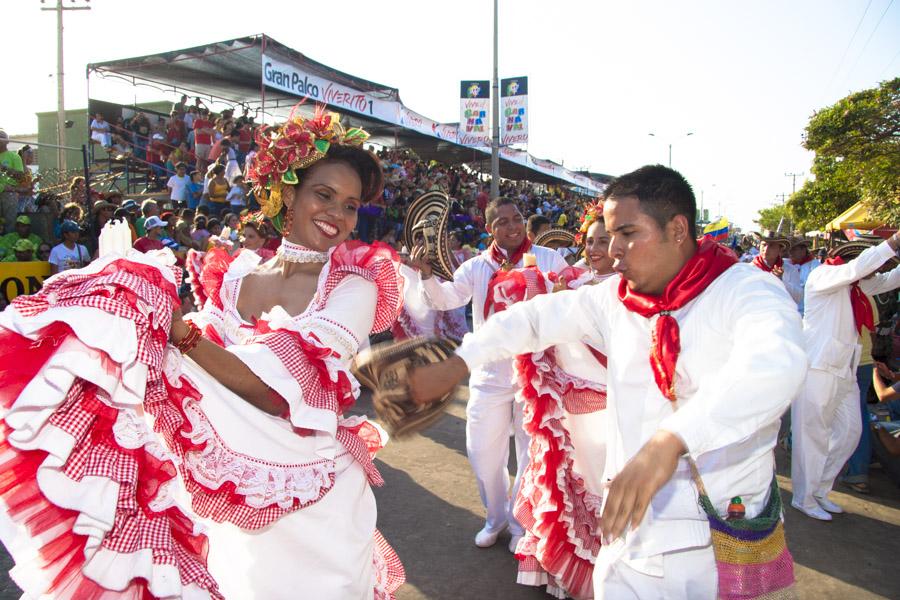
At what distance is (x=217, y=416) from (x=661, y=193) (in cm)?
161

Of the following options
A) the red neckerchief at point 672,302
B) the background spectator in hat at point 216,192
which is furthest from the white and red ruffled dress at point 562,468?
the background spectator in hat at point 216,192

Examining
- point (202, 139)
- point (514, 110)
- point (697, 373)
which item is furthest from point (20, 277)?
point (514, 110)

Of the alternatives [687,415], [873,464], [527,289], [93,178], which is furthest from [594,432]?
[93,178]

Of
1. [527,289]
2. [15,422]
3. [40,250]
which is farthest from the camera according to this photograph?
[40,250]

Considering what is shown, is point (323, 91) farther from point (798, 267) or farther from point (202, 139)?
point (798, 267)

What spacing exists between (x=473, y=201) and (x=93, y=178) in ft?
37.6

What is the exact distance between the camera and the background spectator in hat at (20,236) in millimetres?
7582

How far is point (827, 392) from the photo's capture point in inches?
203

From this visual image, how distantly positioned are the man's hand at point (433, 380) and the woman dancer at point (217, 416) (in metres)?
0.29

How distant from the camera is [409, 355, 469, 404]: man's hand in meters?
2.04

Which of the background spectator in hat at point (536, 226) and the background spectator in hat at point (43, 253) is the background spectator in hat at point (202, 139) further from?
the background spectator in hat at point (536, 226)

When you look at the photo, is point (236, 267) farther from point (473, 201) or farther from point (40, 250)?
point (473, 201)

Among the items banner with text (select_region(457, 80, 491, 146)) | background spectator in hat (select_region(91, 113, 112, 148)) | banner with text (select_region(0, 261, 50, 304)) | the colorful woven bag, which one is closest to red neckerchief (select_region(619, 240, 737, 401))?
the colorful woven bag

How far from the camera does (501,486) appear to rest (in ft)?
14.7
